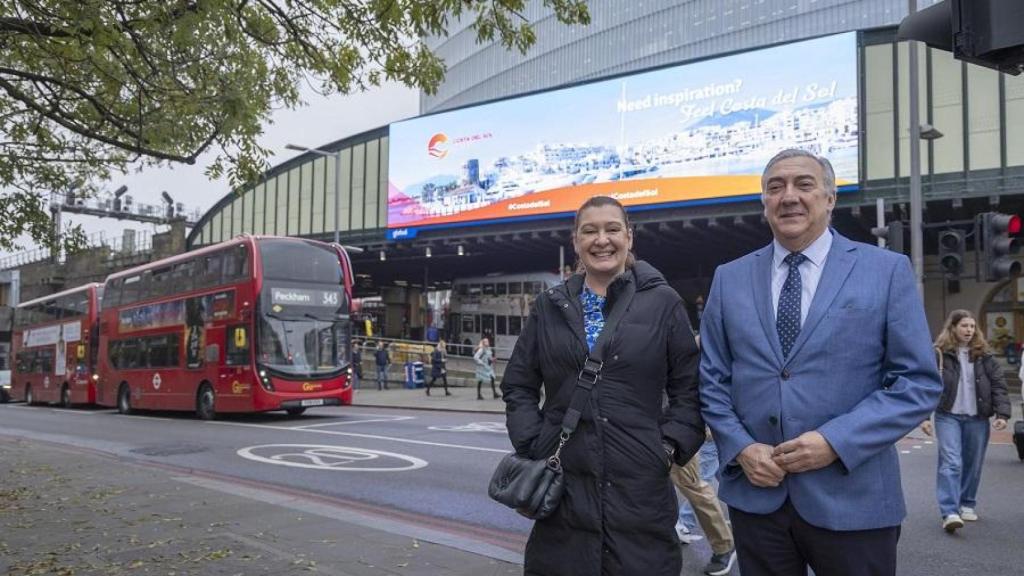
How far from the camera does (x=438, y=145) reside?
38906 mm

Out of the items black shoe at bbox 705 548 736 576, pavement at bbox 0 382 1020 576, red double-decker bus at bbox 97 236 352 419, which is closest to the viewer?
pavement at bbox 0 382 1020 576

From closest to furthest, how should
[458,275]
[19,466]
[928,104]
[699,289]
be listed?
[19,466], [928,104], [699,289], [458,275]

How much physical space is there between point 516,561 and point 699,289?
36016mm

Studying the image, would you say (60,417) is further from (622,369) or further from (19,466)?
(622,369)

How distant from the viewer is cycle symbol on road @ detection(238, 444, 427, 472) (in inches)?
411

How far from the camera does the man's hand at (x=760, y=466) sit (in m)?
2.47

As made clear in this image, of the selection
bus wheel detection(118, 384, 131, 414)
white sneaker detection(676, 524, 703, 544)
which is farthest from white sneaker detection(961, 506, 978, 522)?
bus wheel detection(118, 384, 131, 414)

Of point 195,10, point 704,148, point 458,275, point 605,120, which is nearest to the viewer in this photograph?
point 195,10

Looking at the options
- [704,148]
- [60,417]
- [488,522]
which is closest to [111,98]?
[488,522]

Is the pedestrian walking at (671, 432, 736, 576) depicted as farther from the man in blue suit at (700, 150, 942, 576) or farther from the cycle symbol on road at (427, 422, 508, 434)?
the cycle symbol on road at (427, 422, 508, 434)

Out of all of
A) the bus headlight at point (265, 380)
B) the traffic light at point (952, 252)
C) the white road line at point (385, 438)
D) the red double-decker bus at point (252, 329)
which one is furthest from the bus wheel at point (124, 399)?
the traffic light at point (952, 252)

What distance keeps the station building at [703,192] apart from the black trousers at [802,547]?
38.4 ft

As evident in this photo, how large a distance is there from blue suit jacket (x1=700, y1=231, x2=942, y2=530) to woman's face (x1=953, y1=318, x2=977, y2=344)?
16.9 ft

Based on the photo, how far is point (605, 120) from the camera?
1302 inches
